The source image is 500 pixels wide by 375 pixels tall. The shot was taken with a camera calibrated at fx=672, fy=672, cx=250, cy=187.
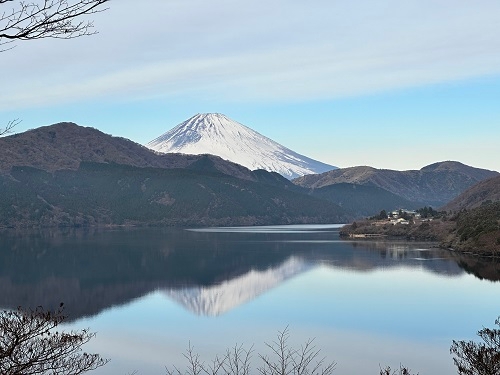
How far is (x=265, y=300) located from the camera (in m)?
51.1

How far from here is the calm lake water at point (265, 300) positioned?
32.5m

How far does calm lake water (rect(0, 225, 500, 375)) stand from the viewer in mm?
32469

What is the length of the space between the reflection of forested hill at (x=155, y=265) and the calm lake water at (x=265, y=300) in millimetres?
158

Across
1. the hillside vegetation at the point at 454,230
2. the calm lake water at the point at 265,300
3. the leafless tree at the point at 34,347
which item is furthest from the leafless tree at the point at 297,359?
the hillside vegetation at the point at 454,230

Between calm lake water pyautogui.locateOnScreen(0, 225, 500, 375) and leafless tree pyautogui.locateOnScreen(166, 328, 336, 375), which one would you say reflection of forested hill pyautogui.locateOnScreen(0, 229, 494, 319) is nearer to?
calm lake water pyautogui.locateOnScreen(0, 225, 500, 375)

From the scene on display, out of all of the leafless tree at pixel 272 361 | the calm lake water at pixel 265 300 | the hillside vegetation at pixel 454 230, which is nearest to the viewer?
the leafless tree at pixel 272 361

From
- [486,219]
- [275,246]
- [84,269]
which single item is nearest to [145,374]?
[84,269]

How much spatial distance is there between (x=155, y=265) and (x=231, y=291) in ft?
72.7

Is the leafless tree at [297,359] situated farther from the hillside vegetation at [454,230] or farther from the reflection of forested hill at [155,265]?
the hillside vegetation at [454,230]

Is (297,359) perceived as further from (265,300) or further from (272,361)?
(265,300)

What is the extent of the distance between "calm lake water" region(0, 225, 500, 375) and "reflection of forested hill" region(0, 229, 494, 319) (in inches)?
6.2

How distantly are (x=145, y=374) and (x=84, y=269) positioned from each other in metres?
47.2

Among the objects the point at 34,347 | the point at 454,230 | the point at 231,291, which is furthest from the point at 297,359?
the point at 454,230

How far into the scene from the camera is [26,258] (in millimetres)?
84875
